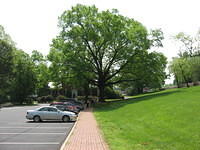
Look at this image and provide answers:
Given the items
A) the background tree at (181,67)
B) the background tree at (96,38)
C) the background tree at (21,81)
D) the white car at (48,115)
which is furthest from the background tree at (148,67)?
the background tree at (21,81)

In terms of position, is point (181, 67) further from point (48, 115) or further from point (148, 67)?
point (48, 115)

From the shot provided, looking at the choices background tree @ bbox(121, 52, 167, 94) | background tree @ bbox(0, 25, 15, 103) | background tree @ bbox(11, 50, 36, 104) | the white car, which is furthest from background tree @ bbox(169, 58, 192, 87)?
the white car

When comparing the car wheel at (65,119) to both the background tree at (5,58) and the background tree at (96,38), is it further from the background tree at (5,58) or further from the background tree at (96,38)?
the background tree at (5,58)

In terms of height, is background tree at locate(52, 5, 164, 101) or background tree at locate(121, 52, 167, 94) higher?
background tree at locate(52, 5, 164, 101)

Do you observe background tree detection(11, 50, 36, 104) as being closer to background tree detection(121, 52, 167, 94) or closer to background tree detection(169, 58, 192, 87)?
background tree detection(121, 52, 167, 94)

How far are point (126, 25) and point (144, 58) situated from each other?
274 inches

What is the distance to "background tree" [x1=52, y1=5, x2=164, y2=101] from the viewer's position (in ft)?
140

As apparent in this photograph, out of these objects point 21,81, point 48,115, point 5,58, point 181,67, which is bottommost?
point 48,115

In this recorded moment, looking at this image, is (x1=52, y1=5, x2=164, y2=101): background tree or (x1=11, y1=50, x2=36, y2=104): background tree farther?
(x1=11, y1=50, x2=36, y2=104): background tree

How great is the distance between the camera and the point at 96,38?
1674 inches

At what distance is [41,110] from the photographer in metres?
22.6

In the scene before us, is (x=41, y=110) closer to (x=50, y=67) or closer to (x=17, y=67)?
(x=50, y=67)

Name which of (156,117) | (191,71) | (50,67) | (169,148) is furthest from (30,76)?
(169,148)

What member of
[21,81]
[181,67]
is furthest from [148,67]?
[21,81]
